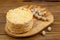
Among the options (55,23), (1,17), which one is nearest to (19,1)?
(1,17)

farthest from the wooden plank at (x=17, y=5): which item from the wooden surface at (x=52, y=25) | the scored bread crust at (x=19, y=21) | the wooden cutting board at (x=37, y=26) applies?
the scored bread crust at (x=19, y=21)

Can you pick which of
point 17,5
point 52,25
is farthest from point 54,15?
point 17,5

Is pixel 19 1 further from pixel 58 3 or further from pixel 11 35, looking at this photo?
pixel 11 35

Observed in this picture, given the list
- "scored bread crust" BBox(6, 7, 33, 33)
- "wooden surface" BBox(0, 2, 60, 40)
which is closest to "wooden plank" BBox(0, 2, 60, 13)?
"wooden surface" BBox(0, 2, 60, 40)

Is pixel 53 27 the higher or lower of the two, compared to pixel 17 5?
lower

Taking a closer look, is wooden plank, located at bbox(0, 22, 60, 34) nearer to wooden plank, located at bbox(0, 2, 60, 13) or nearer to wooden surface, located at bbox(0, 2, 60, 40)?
wooden surface, located at bbox(0, 2, 60, 40)

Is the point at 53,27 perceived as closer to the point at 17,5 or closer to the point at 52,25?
the point at 52,25

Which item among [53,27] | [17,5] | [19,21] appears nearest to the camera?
[19,21]

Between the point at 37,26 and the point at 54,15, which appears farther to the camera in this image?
the point at 54,15

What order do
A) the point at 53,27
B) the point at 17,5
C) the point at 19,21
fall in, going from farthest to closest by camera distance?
the point at 17,5
the point at 53,27
the point at 19,21

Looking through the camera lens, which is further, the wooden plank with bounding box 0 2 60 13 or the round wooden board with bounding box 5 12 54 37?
the wooden plank with bounding box 0 2 60 13

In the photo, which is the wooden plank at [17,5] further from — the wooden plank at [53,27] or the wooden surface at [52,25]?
the wooden plank at [53,27]
